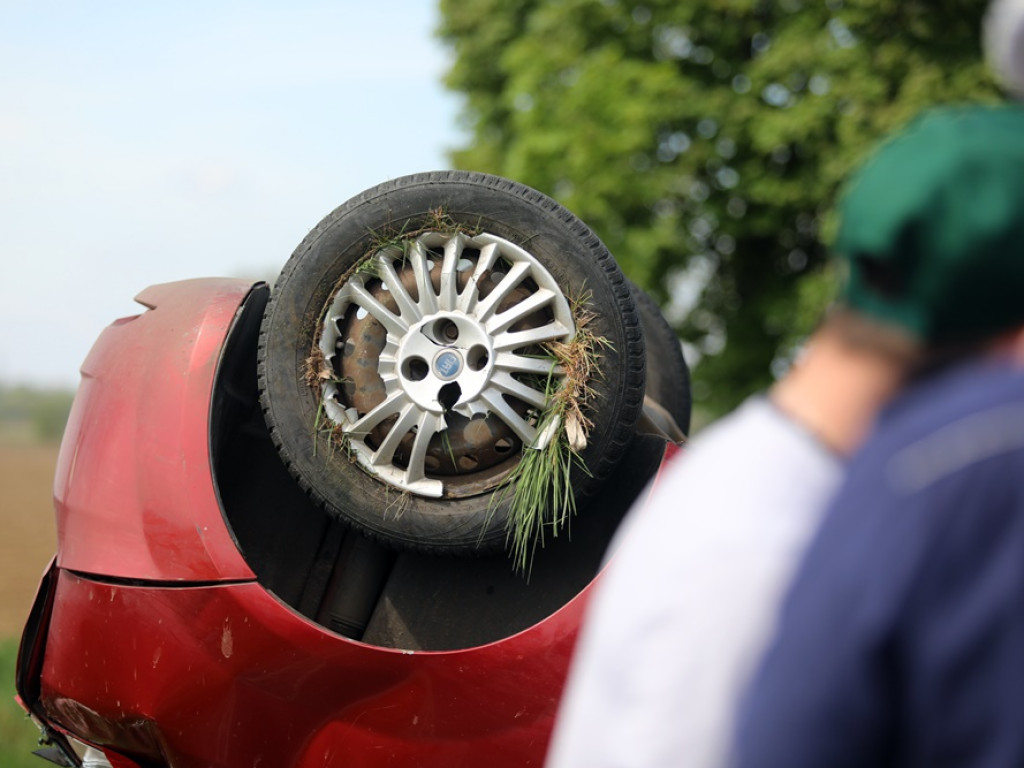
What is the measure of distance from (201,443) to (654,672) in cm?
222

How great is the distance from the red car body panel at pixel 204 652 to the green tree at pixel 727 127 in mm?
10608

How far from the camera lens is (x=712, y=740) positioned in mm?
1306

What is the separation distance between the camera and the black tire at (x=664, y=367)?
15.7 ft

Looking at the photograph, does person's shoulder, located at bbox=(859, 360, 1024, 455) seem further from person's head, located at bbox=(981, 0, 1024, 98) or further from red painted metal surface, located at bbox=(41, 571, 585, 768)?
red painted metal surface, located at bbox=(41, 571, 585, 768)

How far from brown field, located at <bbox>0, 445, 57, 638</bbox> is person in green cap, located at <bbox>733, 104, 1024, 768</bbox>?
7082 millimetres

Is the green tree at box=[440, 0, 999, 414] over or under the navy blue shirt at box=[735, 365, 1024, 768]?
under

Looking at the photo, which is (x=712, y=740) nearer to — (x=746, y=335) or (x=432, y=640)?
(x=432, y=640)

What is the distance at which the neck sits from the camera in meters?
1.33

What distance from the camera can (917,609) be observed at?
1159 millimetres

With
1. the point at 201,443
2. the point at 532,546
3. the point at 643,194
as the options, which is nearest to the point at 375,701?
the point at 532,546

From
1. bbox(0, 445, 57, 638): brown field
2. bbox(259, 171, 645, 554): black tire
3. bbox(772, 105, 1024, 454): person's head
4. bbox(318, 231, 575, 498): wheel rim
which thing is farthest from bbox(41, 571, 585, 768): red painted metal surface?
bbox(0, 445, 57, 638): brown field

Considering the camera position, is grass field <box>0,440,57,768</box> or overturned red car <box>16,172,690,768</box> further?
grass field <box>0,440,57,768</box>

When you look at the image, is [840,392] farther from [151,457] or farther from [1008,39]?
[151,457]

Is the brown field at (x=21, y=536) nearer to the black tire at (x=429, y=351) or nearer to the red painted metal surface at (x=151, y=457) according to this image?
the red painted metal surface at (x=151, y=457)
